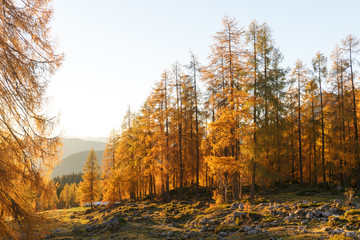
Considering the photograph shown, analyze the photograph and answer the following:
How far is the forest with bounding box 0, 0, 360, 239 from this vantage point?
7027 mm

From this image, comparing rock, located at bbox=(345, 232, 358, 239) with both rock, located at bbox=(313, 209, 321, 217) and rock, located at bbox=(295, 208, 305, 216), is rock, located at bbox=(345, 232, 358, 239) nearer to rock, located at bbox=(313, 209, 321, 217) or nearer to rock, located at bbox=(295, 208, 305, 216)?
rock, located at bbox=(313, 209, 321, 217)

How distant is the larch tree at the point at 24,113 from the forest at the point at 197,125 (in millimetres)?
32

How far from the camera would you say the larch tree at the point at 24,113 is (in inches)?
262

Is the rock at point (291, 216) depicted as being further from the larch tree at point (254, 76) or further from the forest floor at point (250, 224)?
the larch tree at point (254, 76)

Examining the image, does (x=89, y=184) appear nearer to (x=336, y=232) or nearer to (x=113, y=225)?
(x=113, y=225)

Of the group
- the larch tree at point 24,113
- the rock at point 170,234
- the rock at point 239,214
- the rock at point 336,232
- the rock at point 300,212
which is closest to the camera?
the larch tree at point 24,113

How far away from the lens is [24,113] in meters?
7.31

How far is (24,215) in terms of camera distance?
6.72 metres

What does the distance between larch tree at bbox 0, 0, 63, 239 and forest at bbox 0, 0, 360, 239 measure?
0.10 ft

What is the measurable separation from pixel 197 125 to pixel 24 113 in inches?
719

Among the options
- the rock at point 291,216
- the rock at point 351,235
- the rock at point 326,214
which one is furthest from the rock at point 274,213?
the rock at point 351,235

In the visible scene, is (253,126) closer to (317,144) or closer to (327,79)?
(327,79)

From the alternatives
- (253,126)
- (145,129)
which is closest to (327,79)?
(253,126)

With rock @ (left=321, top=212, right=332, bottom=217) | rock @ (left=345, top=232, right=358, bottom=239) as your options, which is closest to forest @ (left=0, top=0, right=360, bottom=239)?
rock @ (left=321, top=212, right=332, bottom=217)
